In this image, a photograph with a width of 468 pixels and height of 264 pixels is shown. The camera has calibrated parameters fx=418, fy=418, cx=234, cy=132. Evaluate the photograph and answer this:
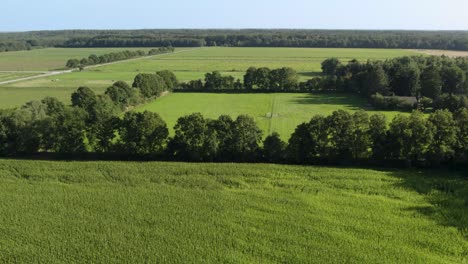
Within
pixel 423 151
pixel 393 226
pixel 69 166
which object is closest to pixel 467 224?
pixel 393 226

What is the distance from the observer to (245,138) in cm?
4872

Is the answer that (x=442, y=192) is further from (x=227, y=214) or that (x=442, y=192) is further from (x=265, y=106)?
(x=265, y=106)

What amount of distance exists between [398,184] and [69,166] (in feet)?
113

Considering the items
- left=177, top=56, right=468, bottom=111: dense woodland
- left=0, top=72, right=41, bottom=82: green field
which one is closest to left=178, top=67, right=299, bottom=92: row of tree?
left=177, top=56, right=468, bottom=111: dense woodland

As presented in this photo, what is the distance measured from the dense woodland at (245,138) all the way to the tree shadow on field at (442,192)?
9.18 ft

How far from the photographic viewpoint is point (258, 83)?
4031 inches

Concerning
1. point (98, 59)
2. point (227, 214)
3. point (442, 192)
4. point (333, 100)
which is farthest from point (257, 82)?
point (98, 59)

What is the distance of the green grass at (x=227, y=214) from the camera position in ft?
93.2

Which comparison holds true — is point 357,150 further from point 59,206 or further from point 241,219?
point 59,206

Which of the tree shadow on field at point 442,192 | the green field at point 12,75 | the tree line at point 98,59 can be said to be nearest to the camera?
the tree shadow on field at point 442,192

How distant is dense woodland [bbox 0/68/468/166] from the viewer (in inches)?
1797

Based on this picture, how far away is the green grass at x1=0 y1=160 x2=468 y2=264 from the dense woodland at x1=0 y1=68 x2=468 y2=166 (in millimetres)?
2968

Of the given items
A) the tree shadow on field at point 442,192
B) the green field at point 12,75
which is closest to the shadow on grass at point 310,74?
the tree shadow on field at point 442,192

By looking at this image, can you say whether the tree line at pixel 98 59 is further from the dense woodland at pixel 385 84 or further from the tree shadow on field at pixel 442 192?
the tree shadow on field at pixel 442 192
